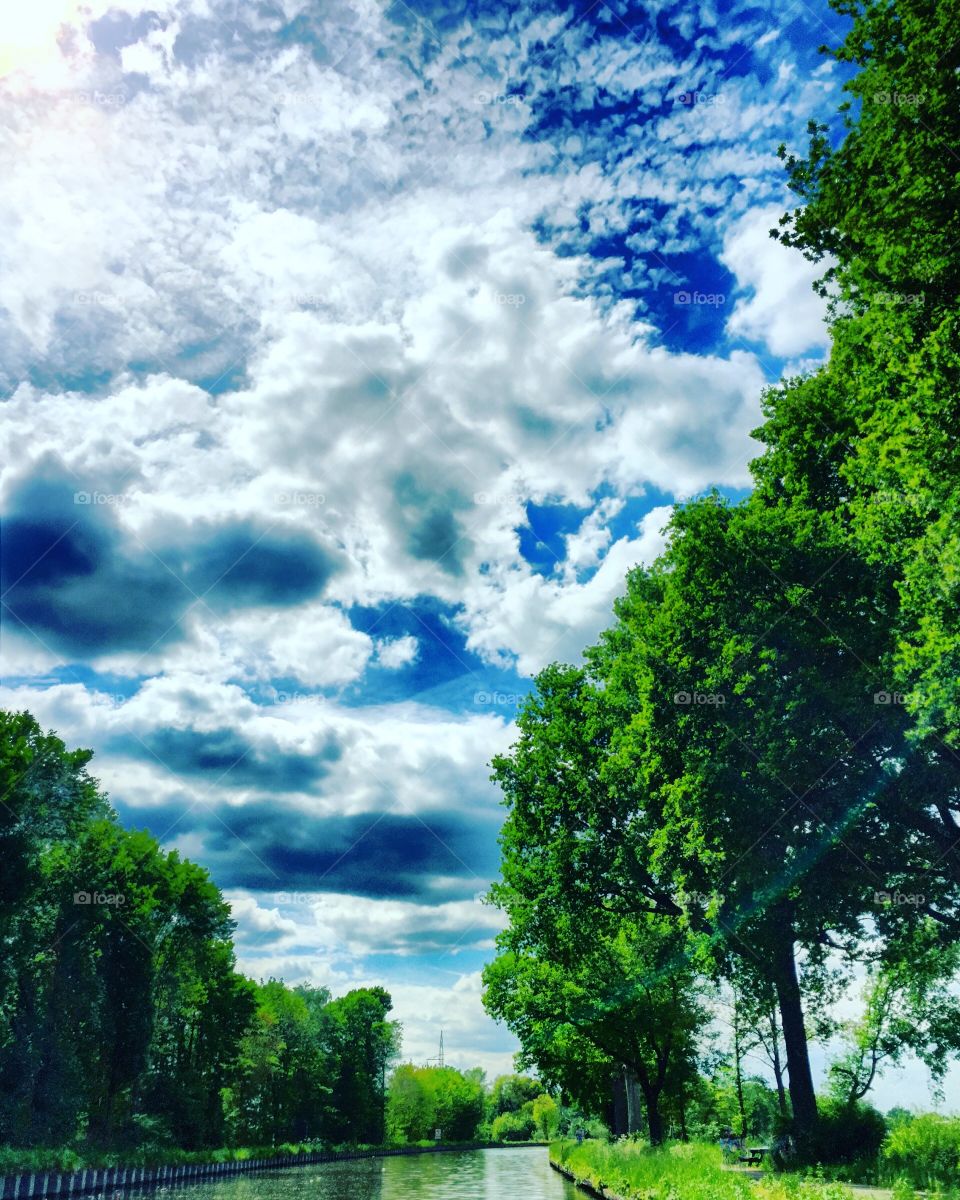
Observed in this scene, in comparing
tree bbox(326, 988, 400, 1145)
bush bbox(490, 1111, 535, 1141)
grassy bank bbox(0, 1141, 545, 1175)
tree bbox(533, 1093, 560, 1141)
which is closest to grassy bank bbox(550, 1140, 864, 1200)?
grassy bank bbox(0, 1141, 545, 1175)

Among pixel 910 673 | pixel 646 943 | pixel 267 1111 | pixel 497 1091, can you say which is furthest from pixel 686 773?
pixel 497 1091

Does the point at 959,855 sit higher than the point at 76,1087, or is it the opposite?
the point at 959,855

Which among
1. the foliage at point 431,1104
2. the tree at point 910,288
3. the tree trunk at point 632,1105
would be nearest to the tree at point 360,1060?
the foliage at point 431,1104

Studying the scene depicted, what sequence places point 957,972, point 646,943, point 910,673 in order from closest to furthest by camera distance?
point 910,673, point 957,972, point 646,943

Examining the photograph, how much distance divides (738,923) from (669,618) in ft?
24.6

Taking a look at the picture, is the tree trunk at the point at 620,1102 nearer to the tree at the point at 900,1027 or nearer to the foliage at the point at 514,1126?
the tree at the point at 900,1027

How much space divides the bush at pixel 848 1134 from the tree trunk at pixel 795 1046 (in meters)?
0.32

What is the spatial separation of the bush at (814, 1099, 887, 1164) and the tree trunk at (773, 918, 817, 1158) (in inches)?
12.5

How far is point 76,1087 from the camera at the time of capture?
1566 inches

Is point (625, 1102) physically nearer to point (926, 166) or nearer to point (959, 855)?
point (959, 855)

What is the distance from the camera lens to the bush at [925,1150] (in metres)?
16.3

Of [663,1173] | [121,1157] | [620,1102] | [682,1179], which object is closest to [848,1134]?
[663,1173]

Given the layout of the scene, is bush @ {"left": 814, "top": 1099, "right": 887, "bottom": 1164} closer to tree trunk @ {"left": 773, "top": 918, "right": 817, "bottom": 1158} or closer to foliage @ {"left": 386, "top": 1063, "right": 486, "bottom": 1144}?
tree trunk @ {"left": 773, "top": 918, "right": 817, "bottom": 1158}

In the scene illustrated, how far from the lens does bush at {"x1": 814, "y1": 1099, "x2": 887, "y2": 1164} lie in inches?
830
